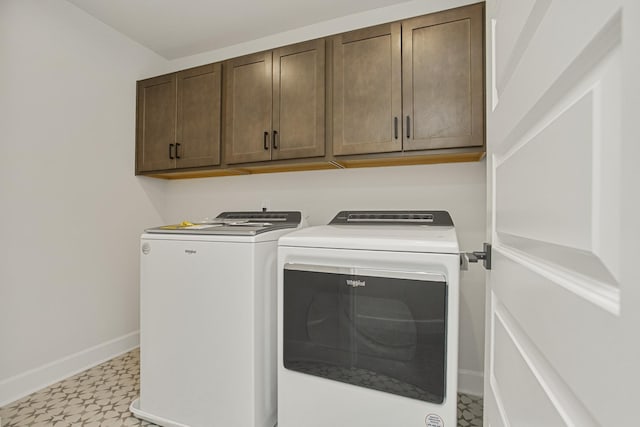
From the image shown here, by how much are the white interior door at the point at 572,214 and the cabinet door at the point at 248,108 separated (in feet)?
5.30

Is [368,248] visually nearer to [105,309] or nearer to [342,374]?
[342,374]

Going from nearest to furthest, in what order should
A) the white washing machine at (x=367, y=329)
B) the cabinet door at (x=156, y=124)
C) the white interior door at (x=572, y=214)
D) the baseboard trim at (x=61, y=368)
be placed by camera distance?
the white interior door at (x=572, y=214)
the white washing machine at (x=367, y=329)
the baseboard trim at (x=61, y=368)
the cabinet door at (x=156, y=124)

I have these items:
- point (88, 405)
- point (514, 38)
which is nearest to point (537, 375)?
point (514, 38)

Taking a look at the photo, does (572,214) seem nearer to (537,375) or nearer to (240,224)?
(537,375)

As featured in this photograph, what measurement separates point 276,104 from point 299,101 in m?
0.17

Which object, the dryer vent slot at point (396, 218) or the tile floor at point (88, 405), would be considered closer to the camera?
the tile floor at point (88, 405)

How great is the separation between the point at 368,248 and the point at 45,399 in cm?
212

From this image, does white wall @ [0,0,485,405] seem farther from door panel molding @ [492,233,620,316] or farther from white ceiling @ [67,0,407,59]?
door panel molding @ [492,233,620,316]

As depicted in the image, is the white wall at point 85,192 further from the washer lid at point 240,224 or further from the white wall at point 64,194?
the washer lid at point 240,224

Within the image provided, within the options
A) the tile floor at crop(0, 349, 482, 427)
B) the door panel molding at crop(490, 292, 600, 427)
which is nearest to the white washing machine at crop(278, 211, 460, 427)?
the door panel molding at crop(490, 292, 600, 427)

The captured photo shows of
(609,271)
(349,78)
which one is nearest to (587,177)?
(609,271)

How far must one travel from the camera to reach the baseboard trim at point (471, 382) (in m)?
1.80

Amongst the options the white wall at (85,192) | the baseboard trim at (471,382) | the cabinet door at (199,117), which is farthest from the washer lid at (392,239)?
the cabinet door at (199,117)

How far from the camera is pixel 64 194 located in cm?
196
